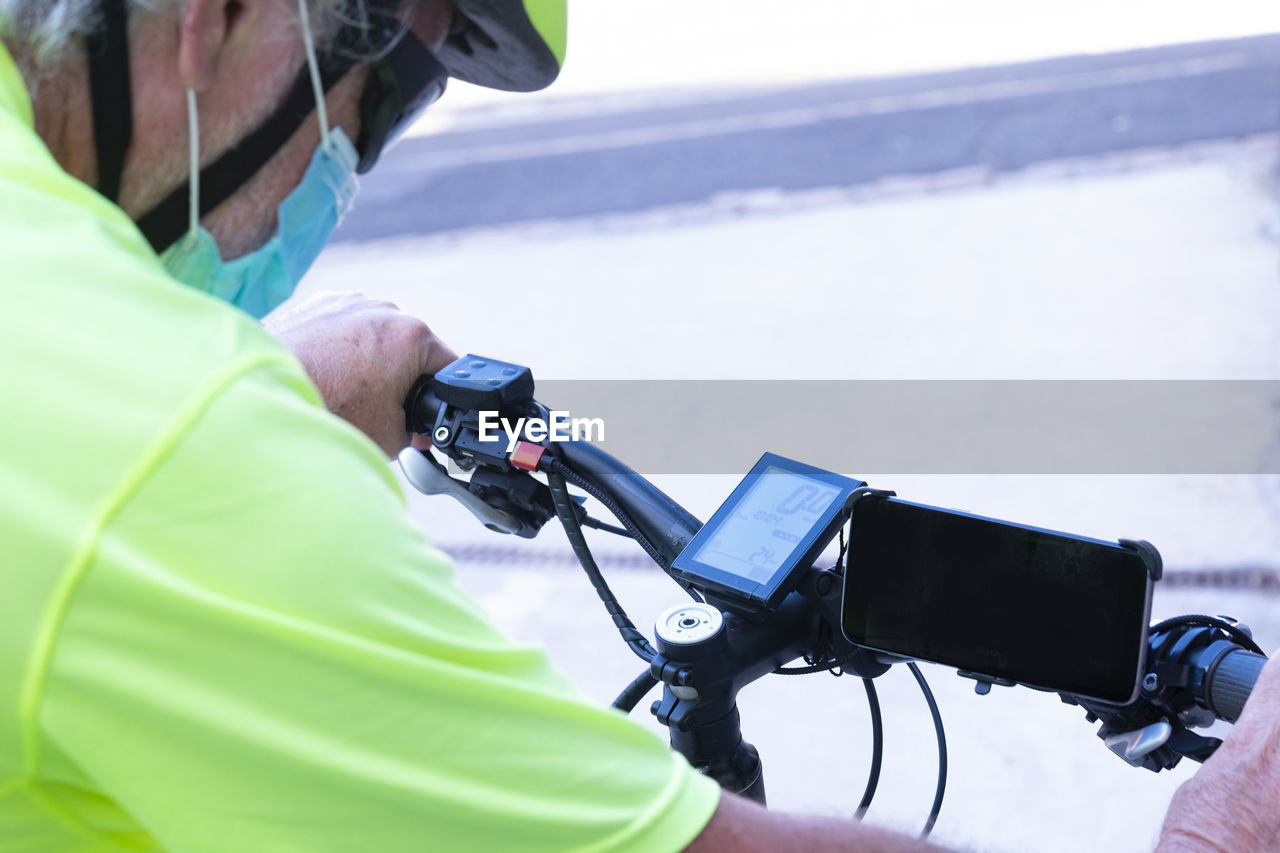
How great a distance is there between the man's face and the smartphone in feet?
2.23

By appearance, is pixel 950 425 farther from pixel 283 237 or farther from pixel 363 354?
pixel 283 237

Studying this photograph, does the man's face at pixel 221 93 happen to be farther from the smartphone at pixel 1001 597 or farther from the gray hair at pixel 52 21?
the smartphone at pixel 1001 597

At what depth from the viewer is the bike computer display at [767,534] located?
4.48 feet

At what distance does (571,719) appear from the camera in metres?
0.85

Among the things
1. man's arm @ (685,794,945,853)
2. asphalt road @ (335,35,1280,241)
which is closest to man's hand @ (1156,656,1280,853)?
man's arm @ (685,794,945,853)

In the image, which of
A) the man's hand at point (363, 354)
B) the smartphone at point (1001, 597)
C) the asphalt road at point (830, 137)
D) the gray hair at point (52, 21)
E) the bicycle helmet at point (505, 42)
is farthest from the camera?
the asphalt road at point (830, 137)

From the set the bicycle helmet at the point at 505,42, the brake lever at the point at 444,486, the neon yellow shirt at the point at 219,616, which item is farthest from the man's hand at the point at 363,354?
the neon yellow shirt at the point at 219,616

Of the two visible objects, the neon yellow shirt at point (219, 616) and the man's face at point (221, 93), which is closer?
the neon yellow shirt at point (219, 616)

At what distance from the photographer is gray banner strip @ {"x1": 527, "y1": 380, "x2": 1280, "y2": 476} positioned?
4.39m

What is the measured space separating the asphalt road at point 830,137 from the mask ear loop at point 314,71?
662 centimetres

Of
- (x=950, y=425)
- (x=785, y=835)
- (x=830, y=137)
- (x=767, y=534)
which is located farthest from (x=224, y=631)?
(x=830, y=137)

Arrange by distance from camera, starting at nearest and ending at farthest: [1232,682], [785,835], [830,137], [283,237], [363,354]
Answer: [785,835] → [1232,682] → [283,237] → [363,354] → [830,137]

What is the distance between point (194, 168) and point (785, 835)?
766mm

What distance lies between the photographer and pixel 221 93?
1.09 meters
